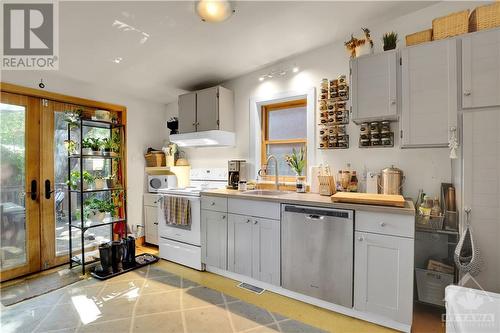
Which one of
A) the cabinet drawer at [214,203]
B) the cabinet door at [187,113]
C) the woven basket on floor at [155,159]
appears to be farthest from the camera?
the woven basket on floor at [155,159]

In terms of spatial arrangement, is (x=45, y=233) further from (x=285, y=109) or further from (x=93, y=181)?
(x=285, y=109)

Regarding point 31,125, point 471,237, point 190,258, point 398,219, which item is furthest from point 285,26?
point 31,125

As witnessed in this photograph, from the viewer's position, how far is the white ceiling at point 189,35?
2.12 metres

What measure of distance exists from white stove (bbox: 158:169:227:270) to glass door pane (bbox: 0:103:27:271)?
1470mm

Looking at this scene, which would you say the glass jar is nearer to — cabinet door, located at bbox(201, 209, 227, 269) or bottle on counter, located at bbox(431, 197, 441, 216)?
cabinet door, located at bbox(201, 209, 227, 269)

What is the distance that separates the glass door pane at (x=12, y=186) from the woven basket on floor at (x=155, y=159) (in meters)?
1.48

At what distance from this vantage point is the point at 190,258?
3010 mm

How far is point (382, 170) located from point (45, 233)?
3.83 meters

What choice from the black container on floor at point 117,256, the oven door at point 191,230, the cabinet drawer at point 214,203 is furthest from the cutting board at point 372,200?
the black container on floor at point 117,256

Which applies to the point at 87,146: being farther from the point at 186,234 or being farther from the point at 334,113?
the point at 334,113

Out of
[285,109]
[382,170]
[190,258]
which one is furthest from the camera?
[285,109]

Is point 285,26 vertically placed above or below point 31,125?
above

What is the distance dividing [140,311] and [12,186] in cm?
201

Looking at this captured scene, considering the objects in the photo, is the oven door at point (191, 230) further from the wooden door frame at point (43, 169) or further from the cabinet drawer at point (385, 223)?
the cabinet drawer at point (385, 223)
